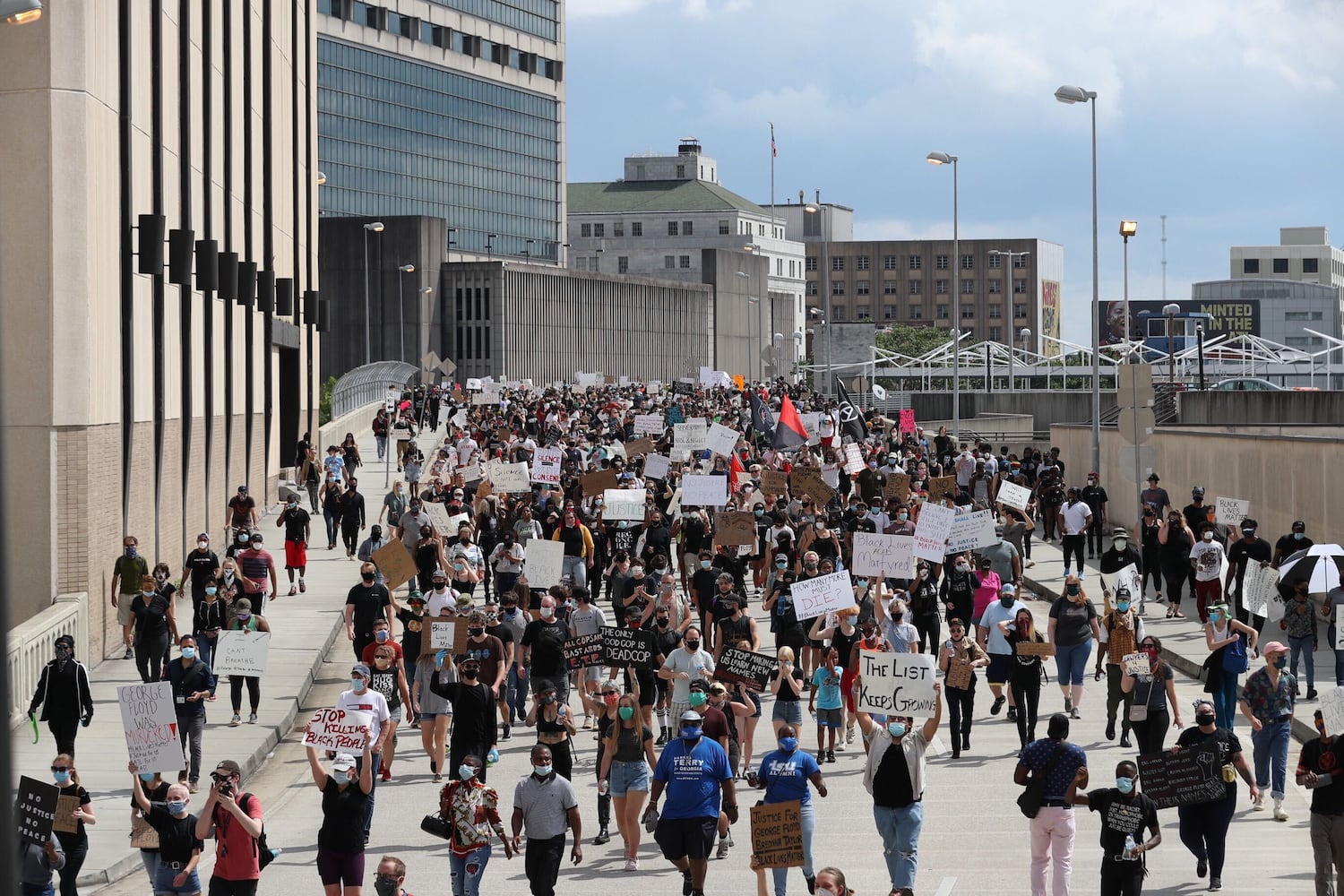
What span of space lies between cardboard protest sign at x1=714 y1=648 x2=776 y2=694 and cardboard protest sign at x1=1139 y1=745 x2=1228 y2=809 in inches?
147

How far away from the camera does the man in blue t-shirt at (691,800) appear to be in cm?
1180

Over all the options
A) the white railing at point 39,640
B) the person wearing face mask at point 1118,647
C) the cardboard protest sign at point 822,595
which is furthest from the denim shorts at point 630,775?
the white railing at point 39,640

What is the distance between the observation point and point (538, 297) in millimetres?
116625

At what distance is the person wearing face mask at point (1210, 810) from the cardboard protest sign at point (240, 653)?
8.90 m

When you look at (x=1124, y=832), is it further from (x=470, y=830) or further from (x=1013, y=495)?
(x=1013, y=495)

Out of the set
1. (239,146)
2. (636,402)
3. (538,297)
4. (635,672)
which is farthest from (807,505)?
(538,297)

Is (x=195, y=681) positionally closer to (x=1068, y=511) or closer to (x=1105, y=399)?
(x=1068, y=511)

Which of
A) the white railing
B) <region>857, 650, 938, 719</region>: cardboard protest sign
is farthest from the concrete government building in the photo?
<region>857, 650, 938, 719</region>: cardboard protest sign

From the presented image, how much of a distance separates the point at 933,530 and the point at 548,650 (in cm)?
728

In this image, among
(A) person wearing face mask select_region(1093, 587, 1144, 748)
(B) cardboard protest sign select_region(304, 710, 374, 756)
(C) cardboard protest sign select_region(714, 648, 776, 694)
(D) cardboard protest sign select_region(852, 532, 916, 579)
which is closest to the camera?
(B) cardboard protest sign select_region(304, 710, 374, 756)

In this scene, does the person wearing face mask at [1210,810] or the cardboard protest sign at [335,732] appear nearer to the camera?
the person wearing face mask at [1210,810]

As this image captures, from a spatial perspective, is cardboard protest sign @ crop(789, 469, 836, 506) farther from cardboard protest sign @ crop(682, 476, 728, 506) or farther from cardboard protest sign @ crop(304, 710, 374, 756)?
cardboard protest sign @ crop(304, 710, 374, 756)

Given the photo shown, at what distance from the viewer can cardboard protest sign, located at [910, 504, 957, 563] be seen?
22.2 metres

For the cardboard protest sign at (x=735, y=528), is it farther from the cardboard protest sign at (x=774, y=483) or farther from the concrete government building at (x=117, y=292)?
the concrete government building at (x=117, y=292)
